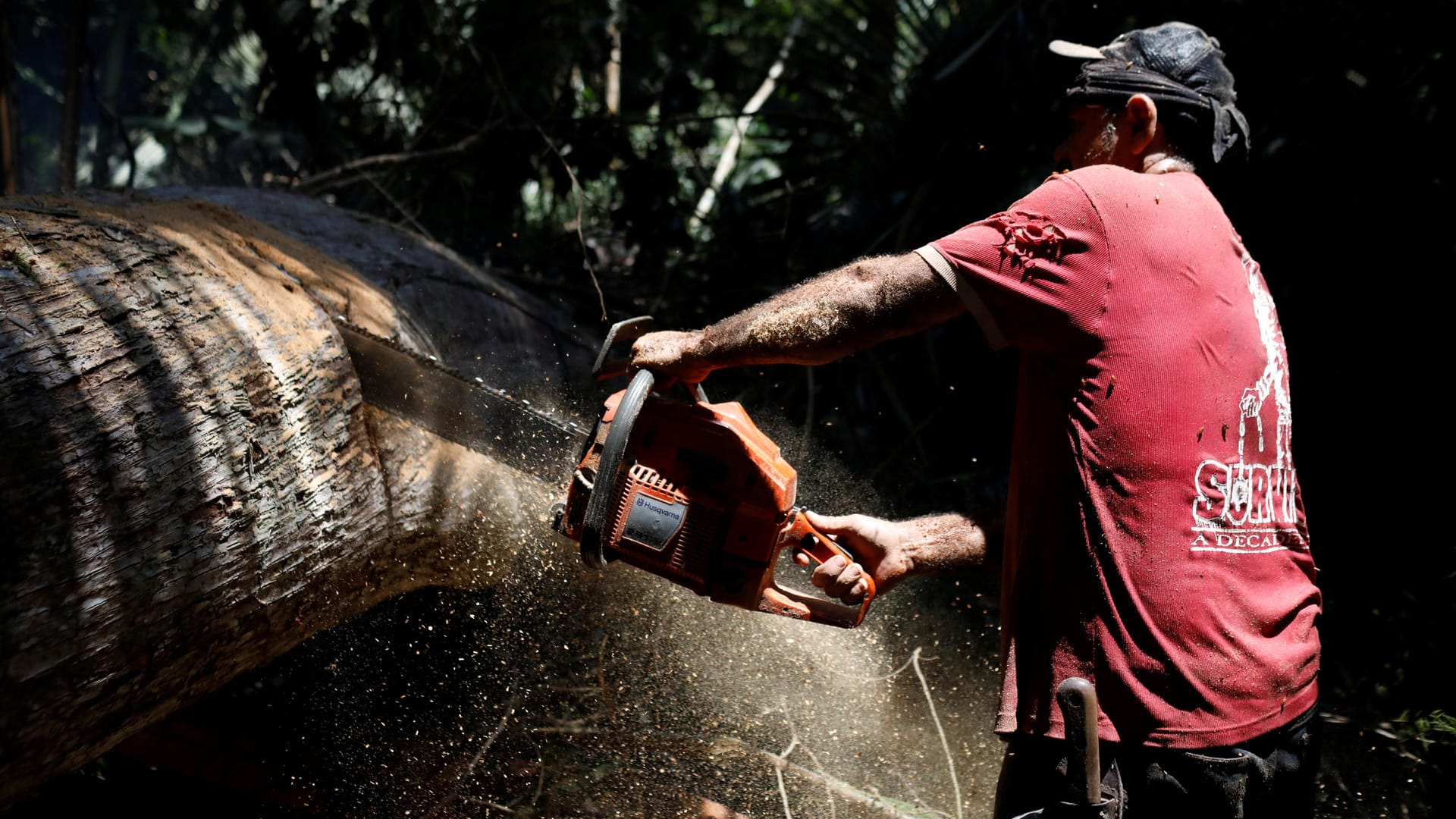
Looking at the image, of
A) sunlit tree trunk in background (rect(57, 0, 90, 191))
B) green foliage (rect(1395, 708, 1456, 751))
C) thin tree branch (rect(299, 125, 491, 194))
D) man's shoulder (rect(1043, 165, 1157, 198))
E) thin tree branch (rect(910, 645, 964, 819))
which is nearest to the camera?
man's shoulder (rect(1043, 165, 1157, 198))

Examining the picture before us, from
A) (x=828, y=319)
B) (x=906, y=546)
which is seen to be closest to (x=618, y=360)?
(x=828, y=319)

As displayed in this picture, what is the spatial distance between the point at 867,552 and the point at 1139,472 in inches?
25.7

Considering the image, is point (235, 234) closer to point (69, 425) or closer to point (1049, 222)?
point (69, 425)

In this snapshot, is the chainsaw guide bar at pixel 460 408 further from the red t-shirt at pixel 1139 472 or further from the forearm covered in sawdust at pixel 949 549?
the red t-shirt at pixel 1139 472

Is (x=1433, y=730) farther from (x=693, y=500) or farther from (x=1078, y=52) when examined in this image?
(x=693, y=500)

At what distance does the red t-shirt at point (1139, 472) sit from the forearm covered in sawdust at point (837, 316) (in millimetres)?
56

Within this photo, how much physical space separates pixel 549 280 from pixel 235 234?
1.88 metres

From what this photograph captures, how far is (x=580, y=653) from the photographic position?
279 centimetres

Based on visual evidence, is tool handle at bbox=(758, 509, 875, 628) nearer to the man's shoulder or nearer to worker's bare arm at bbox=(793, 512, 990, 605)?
worker's bare arm at bbox=(793, 512, 990, 605)

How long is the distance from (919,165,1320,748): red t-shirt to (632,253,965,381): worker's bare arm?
5 cm

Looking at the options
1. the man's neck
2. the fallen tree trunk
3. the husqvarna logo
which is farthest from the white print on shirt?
the fallen tree trunk

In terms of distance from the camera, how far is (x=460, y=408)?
221 centimetres

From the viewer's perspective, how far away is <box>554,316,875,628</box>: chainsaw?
175 cm

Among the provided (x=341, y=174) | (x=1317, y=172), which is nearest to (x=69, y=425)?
(x=341, y=174)
